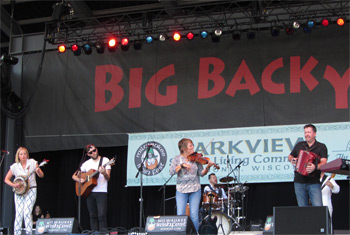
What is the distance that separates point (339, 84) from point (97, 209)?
580 centimetres

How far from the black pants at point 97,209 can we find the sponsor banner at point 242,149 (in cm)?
161

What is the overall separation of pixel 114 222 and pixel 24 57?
4.97m

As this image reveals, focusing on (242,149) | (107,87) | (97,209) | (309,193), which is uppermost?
(107,87)

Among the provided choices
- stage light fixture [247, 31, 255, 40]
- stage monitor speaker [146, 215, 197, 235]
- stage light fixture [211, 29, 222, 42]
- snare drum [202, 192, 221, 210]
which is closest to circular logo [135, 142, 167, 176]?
snare drum [202, 192, 221, 210]

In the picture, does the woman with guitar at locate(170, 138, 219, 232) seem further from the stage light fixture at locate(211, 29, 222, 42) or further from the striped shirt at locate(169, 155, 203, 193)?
the stage light fixture at locate(211, 29, 222, 42)

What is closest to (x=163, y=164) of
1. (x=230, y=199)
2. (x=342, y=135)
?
(x=230, y=199)

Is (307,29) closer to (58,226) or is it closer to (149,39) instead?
(149,39)

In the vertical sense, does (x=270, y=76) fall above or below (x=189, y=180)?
above

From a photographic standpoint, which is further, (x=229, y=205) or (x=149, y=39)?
(x=149, y=39)

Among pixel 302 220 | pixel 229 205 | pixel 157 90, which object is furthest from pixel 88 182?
pixel 302 220

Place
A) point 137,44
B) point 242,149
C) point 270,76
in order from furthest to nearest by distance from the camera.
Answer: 1. point 137,44
2. point 270,76
3. point 242,149

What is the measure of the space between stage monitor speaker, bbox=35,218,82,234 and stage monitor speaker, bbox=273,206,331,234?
9.72ft

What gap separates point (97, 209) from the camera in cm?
920

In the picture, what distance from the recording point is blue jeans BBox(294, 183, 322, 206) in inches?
264
